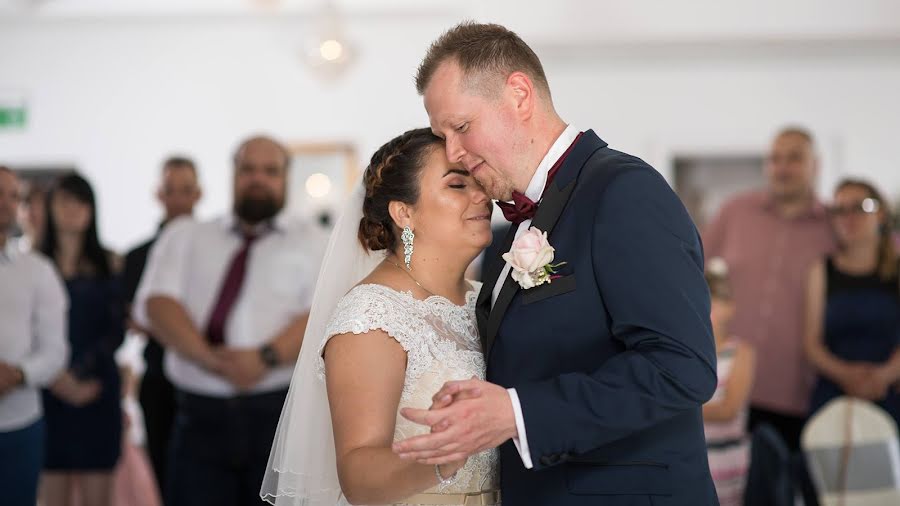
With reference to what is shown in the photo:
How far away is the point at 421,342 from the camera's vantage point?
2.51 meters

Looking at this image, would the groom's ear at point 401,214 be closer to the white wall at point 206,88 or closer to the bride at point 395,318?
the bride at point 395,318

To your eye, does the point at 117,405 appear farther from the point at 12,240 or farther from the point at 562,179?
the point at 562,179

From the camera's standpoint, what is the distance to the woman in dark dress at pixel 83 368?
5.41m

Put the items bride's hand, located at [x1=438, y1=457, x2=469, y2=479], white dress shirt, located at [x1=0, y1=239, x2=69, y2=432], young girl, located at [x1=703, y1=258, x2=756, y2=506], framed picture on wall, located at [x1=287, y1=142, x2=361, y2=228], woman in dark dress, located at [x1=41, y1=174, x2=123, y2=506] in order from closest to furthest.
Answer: bride's hand, located at [x1=438, y1=457, x2=469, y2=479]
white dress shirt, located at [x1=0, y1=239, x2=69, y2=432]
young girl, located at [x1=703, y1=258, x2=756, y2=506]
woman in dark dress, located at [x1=41, y1=174, x2=123, y2=506]
framed picture on wall, located at [x1=287, y1=142, x2=361, y2=228]

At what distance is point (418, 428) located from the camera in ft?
8.39

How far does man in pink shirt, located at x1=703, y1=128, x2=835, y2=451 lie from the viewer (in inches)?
231

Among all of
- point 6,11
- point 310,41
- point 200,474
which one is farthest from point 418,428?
point 6,11

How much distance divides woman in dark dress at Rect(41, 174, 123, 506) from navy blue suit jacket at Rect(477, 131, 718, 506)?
142 inches

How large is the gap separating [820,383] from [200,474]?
3.16 m

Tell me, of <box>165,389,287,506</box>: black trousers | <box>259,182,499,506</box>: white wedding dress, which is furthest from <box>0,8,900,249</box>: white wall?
<box>259,182,499,506</box>: white wedding dress

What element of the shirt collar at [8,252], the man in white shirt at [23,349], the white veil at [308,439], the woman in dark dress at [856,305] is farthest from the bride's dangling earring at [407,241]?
the woman in dark dress at [856,305]

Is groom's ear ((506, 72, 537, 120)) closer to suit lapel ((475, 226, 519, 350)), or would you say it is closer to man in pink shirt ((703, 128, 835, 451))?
suit lapel ((475, 226, 519, 350))

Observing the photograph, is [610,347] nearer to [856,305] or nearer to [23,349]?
[23,349]

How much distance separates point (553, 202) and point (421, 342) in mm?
480
